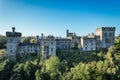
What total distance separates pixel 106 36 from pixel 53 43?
810 inches

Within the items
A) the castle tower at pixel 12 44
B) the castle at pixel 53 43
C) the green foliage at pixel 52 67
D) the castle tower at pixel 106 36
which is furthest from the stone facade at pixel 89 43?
the castle tower at pixel 12 44

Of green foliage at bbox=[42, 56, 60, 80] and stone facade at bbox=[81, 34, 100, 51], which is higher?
stone facade at bbox=[81, 34, 100, 51]

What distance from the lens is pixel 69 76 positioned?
62.4m

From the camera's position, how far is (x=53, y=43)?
72.7 metres

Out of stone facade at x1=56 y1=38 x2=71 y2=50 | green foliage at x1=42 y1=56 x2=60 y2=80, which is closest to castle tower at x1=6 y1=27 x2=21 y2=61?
green foliage at x1=42 y1=56 x2=60 y2=80

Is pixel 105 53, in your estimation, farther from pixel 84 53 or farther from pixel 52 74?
pixel 52 74

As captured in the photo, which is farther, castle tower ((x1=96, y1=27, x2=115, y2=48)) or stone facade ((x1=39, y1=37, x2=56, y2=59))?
castle tower ((x1=96, y1=27, x2=115, y2=48))

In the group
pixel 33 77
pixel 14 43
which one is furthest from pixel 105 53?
pixel 14 43

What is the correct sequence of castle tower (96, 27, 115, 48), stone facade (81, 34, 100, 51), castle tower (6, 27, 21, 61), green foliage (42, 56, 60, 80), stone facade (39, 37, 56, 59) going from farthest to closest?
castle tower (96, 27, 115, 48) → stone facade (81, 34, 100, 51) → castle tower (6, 27, 21, 61) → stone facade (39, 37, 56, 59) → green foliage (42, 56, 60, 80)

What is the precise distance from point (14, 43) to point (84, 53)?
24532 mm

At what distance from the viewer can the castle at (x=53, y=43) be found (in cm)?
7200

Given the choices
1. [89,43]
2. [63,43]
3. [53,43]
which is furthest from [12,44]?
[89,43]

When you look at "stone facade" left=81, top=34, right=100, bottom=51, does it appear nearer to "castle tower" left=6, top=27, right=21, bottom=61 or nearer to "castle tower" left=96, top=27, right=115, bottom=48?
"castle tower" left=96, top=27, right=115, bottom=48

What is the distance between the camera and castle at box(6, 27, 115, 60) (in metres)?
72.0
